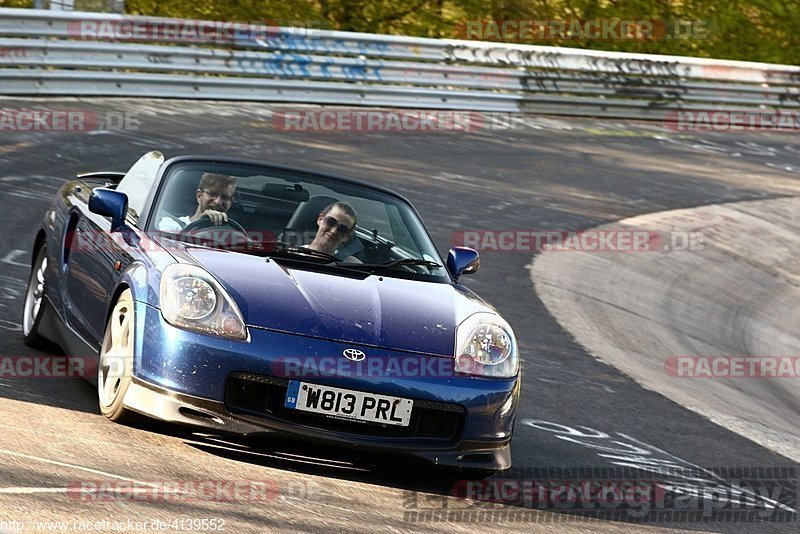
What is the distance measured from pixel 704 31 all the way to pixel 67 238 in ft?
82.1

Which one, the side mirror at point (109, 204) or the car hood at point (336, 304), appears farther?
the side mirror at point (109, 204)

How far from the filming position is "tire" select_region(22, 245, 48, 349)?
6926 millimetres

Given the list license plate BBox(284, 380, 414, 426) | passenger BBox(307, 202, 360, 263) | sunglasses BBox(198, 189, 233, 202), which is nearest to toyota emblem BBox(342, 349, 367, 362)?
license plate BBox(284, 380, 414, 426)

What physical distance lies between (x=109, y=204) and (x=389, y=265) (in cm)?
137

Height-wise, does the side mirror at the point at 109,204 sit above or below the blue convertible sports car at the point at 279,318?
above

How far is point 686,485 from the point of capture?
20.5 feet

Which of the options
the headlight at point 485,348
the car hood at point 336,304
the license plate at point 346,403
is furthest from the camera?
the headlight at point 485,348

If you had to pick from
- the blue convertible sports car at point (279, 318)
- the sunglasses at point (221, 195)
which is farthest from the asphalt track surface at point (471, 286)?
the sunglasses at point (221, 195)

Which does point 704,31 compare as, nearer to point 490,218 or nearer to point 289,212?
point 490,218

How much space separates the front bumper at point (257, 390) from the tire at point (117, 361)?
75 millimetres

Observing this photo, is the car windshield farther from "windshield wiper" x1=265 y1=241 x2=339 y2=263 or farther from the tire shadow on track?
the tire shadow on track

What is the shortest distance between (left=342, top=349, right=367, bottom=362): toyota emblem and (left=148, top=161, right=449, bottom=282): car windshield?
0.81m

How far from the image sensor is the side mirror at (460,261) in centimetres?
687

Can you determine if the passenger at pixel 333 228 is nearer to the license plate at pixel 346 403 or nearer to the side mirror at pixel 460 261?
the side mirror at pixel 460 261
